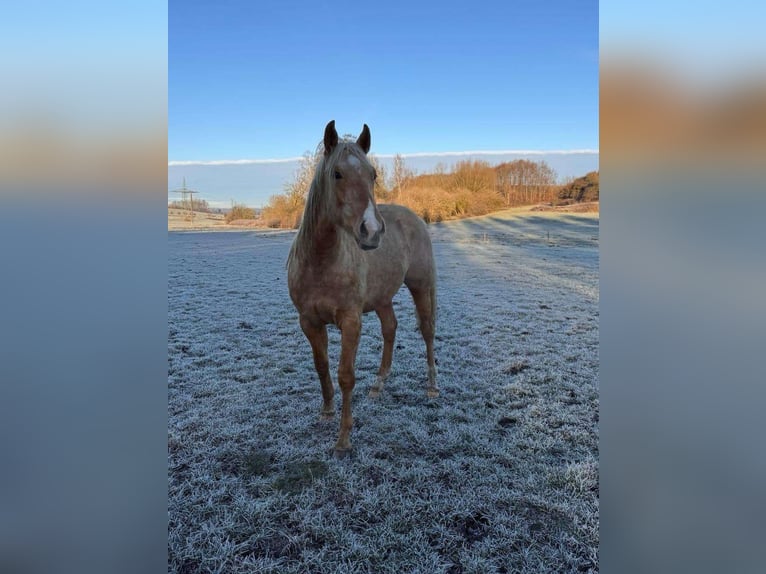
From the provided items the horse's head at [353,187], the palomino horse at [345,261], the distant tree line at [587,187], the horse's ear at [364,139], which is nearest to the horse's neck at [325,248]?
the palomino horse at [345,261]

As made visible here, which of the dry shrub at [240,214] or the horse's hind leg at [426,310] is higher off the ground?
the dry shrub at [240,214]

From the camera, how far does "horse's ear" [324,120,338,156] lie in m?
2.15

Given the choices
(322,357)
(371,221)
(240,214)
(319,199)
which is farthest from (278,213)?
(371,221)

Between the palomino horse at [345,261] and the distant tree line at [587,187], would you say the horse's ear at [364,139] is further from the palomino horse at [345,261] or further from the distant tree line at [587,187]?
the distant tree line at [587,187]

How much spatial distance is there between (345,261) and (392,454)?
1.41 meters

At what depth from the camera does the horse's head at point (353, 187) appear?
2.01m

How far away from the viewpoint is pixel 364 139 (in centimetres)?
229

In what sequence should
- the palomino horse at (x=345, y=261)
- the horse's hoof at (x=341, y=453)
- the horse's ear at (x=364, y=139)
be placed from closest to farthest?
the palomino horse at (x=345, y=261), the horse's ear at (x=364, y=139), the horse's hoof at (x=341, y=453)

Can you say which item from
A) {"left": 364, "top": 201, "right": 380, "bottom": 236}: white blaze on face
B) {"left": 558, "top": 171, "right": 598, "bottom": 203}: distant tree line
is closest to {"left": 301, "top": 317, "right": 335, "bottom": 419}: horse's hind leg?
{"left": 364, "top": 201, "right": 380, "bottom": 236}: white blaze on face

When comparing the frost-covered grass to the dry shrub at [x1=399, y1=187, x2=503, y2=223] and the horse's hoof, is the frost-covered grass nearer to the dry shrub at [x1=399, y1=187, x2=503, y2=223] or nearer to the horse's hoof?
the horse's hoof
